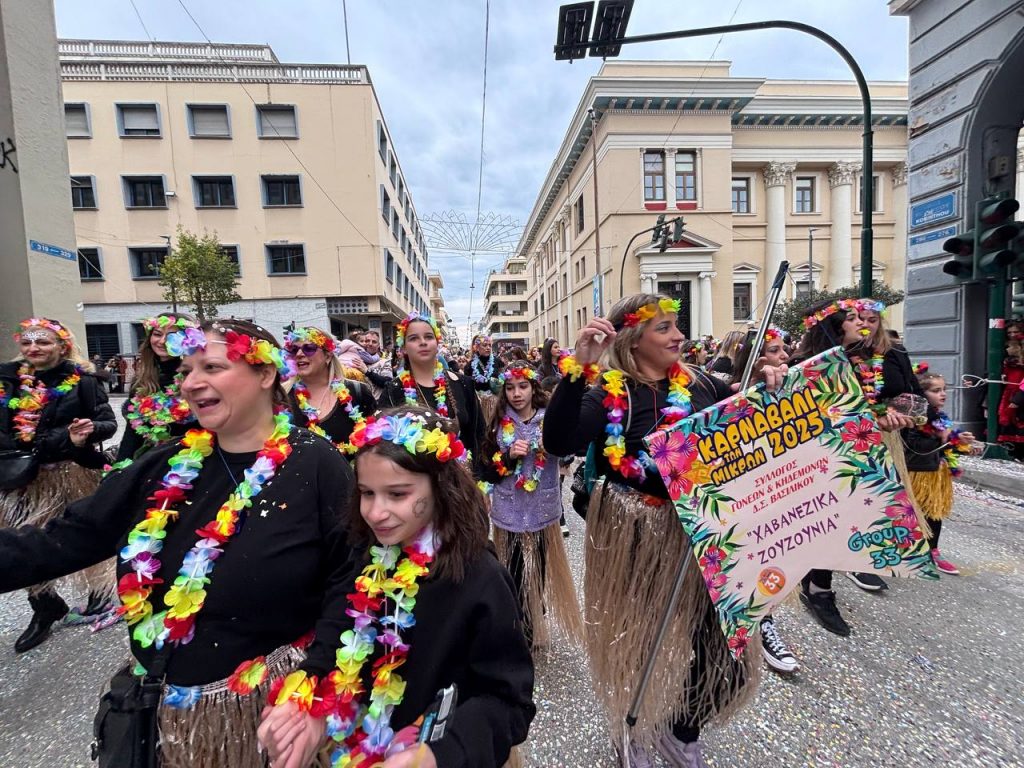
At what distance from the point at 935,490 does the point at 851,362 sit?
4.37 ft

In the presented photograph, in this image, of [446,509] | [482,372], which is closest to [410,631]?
[446,509]

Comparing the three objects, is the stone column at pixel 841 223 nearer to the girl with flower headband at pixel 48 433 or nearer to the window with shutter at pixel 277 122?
the window with shutter at pixel 277 122

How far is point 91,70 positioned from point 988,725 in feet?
91.3

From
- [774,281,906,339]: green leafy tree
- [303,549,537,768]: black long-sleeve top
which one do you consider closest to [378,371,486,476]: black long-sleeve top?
[303,549,537,768]: black long-sleeve top

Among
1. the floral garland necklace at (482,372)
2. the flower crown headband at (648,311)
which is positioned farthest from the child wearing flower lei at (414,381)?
the floral garland necklace at (482,372)

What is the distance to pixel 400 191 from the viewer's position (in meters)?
27.8

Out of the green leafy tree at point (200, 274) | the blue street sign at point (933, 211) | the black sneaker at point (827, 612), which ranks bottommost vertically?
the black sneaker at point (827, 612)

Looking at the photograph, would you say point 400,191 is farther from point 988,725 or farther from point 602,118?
point 988,725

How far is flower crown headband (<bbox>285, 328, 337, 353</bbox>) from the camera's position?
9.78ft

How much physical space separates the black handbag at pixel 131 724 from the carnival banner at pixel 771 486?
149 centimetres

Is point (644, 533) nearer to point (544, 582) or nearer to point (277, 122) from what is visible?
point (544, 582)

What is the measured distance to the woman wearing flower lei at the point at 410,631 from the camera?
3.61 feet

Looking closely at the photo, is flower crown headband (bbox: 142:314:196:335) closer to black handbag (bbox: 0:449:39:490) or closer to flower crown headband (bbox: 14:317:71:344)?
flower crown headband (bbox: 14:317:71:344)

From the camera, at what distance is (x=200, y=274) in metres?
15.5
